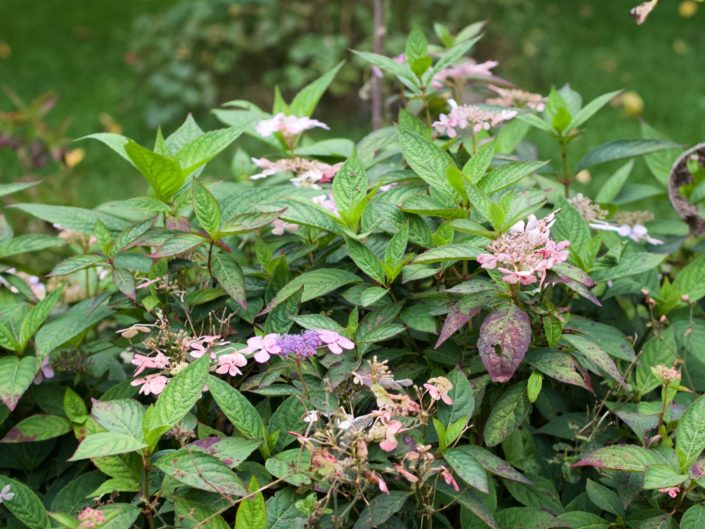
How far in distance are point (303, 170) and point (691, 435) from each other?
2.75 feet

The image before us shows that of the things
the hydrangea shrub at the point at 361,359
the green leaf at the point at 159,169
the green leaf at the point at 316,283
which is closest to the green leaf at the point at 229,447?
the hydrangea shrub at the point at 361,359

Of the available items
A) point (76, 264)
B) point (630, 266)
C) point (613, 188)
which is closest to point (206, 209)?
point (76, 264)

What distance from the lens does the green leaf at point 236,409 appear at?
1277 mm

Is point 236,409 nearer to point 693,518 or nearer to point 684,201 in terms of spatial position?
point 693,518

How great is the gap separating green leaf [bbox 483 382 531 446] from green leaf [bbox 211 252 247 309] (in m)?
0.41

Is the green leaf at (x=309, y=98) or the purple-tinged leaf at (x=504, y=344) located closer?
the purple-tinged leaf at (x=504, y=344)

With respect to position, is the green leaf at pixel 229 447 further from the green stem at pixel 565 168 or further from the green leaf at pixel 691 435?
the green stem at pixel 565 168

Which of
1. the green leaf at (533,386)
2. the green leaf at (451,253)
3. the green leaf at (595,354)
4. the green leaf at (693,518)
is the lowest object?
the green leaf at (693,518)

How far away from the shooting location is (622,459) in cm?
127

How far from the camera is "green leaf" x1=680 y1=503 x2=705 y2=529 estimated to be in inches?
48.2

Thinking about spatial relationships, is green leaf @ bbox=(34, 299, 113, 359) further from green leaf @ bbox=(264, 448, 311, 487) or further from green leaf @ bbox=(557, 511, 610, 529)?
green leaf @ bbox=(557, 511, 610, 529)

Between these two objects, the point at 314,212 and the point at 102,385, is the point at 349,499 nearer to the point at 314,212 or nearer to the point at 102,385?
the point at 314,212

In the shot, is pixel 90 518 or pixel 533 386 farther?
pixel 533 386

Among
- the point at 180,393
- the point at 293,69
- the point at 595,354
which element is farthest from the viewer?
the point at 293,69
